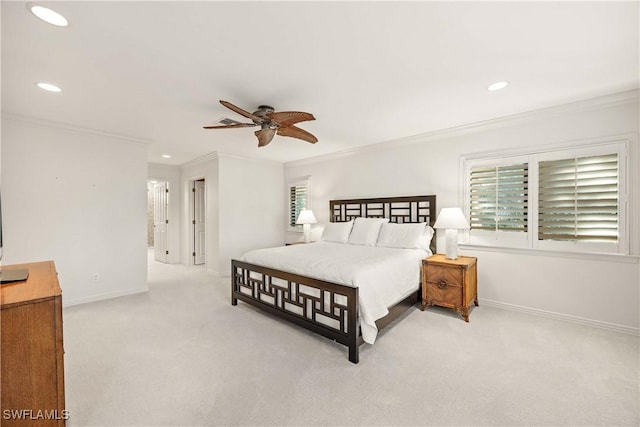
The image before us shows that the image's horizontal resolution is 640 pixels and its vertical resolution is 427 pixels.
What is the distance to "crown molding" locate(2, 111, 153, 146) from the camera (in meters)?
3.25

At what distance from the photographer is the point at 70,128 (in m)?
3.61

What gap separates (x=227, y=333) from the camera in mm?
2811

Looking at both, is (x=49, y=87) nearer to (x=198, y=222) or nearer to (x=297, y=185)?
(x=297, y=185)

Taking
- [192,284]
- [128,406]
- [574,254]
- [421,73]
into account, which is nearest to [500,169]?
[574,254]

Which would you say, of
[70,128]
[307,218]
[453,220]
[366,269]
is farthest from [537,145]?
[70,128]

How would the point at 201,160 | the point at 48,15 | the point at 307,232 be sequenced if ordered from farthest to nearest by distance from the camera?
1. the point at 201,160
2. the point at 307,232
3. the point at 48,15

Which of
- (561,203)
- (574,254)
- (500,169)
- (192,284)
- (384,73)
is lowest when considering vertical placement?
(192,284)

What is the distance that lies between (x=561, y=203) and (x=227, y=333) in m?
3.87

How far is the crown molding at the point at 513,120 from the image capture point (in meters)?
2.74

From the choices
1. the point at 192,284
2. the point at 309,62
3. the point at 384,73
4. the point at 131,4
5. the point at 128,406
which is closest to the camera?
the point at 131,4

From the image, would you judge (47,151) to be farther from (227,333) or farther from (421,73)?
(421,73)

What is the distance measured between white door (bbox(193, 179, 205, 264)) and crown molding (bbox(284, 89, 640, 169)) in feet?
12.4
